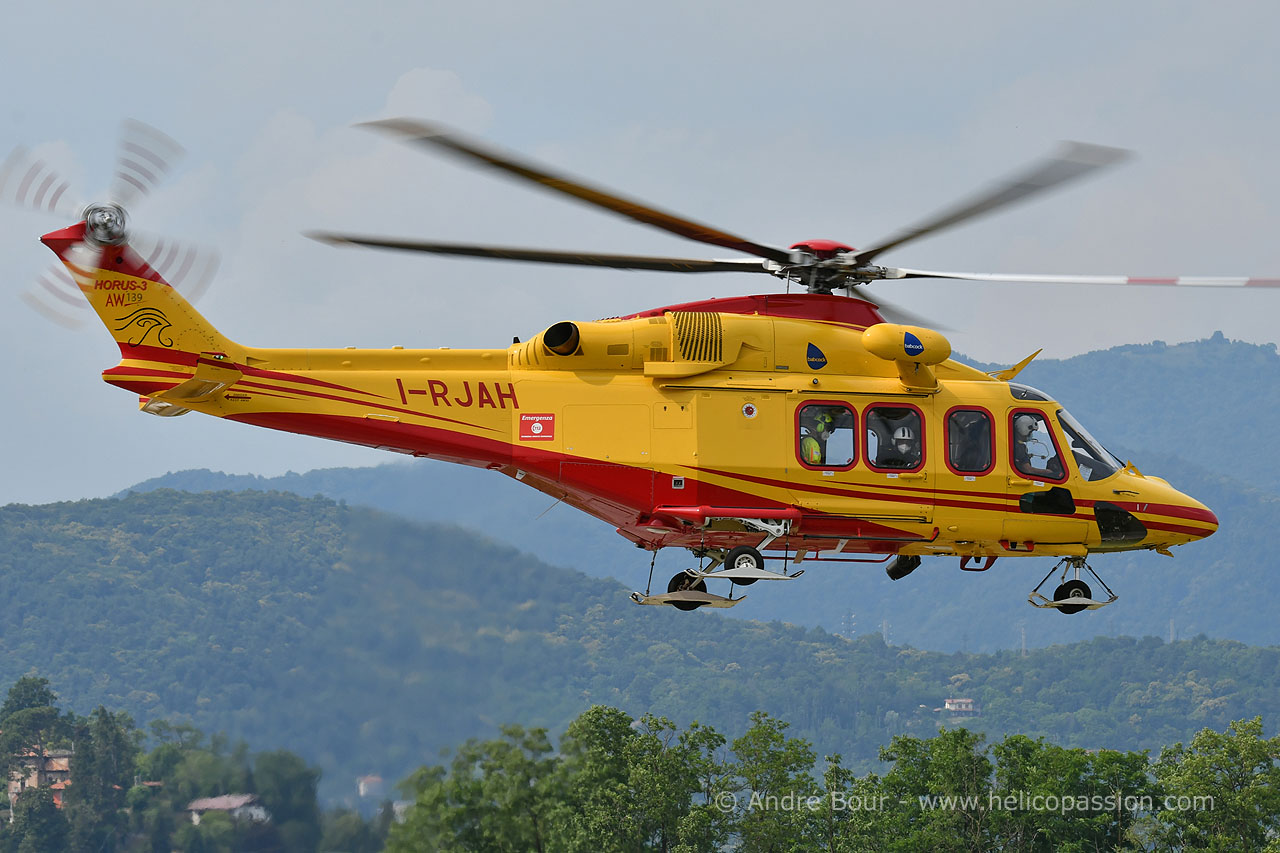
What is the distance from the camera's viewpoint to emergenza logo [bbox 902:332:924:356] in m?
19.7

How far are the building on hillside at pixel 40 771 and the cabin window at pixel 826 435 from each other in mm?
80192

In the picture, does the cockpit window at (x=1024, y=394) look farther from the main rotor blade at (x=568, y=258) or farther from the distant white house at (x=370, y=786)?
the distant white house at (x=370, y=786)

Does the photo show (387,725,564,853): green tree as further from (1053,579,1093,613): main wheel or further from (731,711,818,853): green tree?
(1053,579,1093,613): main wheel

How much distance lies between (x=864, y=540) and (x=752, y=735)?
49.4 m

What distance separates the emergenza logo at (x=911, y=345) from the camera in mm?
19656

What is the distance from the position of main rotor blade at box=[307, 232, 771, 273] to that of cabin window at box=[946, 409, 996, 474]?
3162 millimetres

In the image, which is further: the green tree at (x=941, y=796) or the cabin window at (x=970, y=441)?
the green tree at (x=941, y=796)

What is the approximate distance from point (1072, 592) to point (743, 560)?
4704 millimetres

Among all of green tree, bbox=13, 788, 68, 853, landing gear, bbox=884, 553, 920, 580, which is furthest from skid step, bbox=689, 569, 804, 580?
green tree, bbox=13, 788, 68, 853

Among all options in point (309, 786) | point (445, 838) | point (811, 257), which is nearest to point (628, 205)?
point (811, 257)

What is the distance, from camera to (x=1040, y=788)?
73125 mm

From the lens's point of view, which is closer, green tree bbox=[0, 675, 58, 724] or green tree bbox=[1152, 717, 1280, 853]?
green tree bbox=[1152, 717, 1280, 853]

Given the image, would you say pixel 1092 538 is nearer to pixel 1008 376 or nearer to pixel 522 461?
pixel 1008 376

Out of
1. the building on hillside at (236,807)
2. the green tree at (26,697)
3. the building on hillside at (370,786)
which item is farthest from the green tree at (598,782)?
the green tree at (26,697)
